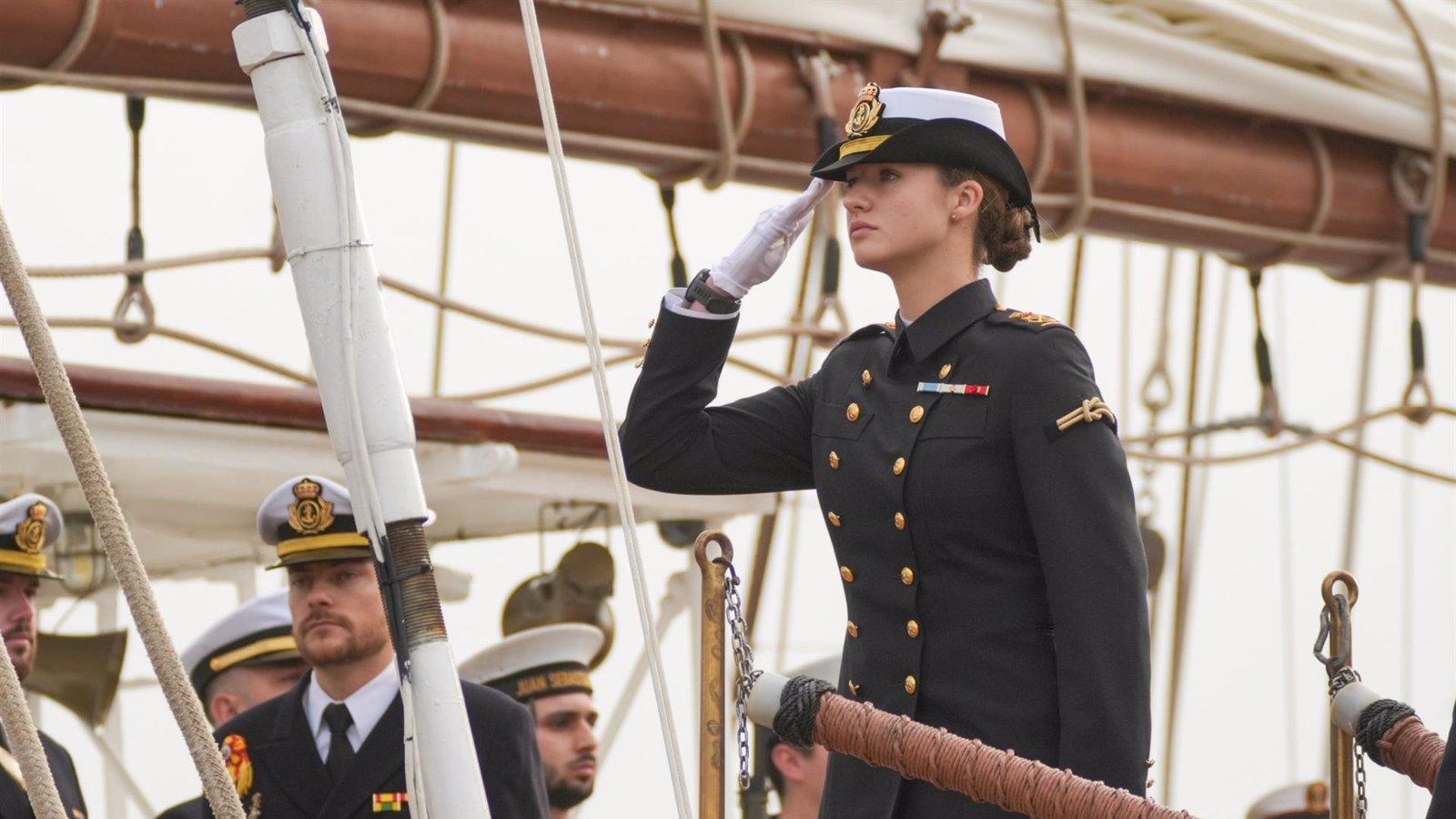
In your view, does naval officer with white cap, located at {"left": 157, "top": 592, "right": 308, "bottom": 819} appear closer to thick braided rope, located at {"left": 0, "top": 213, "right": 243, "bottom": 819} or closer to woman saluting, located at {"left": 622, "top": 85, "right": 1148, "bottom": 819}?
woman saluting, located at {"left": 622, "top": 85, "right": 1148, "bottom": 819}

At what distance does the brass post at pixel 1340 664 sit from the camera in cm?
240

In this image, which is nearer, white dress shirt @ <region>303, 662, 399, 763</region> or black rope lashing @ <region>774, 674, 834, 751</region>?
black rope lashing @ <region>774, 674, 834, 751</region>

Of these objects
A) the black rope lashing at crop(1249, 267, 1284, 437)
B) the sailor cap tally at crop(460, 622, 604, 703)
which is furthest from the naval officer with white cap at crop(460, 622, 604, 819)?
the black rope lashing at crop(1249, 267, 1284, 437)

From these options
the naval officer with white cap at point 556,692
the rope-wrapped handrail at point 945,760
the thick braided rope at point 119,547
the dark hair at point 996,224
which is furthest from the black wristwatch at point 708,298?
the naval officer with white cap at point 556,692

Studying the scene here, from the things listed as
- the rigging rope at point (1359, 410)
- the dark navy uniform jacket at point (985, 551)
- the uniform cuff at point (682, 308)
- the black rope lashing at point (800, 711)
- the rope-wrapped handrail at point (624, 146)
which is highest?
the rigging rope at point (1359, 410)

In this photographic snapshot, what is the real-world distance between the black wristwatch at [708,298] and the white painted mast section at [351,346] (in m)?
0.41

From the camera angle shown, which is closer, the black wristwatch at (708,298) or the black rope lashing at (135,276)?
the black wristwatch at (708,298)

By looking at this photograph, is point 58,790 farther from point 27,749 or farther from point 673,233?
point 673,233

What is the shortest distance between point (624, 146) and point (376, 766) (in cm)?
197

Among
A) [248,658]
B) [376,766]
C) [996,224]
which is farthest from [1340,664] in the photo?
[248,658]

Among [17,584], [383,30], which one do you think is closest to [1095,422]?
[17,584]

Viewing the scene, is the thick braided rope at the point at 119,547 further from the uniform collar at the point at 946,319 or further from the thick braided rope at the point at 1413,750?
the thick braided rope at the point at 1413,750

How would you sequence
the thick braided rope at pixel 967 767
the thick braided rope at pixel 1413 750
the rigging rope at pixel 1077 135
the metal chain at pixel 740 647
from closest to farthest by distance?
the thick braided rope at pixel 967 767 → the thick braided rope at pixel 1413 750 → the metal chain at pixel 740 647 → the rigging rope at pixel 1077 135

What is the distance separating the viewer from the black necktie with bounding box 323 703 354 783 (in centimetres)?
349
